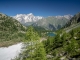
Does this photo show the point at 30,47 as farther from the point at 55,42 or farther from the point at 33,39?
the point at 55,42

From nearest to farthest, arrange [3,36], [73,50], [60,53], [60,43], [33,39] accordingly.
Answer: [33,39]
[73,50]
[60,53]
[60,43]
[3,36]

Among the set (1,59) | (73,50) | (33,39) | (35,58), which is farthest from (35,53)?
(1,59)

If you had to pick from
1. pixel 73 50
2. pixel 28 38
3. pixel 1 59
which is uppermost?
pixel 28 38

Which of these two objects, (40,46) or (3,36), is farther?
(3,36)

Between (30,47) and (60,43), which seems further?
(60,43)

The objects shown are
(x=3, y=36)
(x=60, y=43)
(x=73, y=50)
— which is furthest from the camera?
(x=3, y=36)

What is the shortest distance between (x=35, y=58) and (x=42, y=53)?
7.16 ft

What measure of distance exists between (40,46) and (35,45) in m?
1.33

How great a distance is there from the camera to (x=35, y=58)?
3384cm

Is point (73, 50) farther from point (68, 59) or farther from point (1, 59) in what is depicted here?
point (1, 59)

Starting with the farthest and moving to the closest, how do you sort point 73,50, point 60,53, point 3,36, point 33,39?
point 3,36, point 60,53, point 73,50, point 33,39

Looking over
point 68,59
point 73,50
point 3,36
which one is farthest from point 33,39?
point 3,36

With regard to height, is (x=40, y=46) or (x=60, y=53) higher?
(x=40, y=46)

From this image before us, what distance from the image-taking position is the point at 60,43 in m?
86.6
